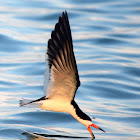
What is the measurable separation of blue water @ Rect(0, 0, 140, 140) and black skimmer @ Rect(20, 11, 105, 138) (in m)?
0.97

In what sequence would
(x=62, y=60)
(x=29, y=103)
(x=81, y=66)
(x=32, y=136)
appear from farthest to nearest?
(x=81, y=66), (x=32, y=136), (x=29, y=103), (x=62, y=60)

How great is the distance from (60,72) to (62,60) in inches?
6.1

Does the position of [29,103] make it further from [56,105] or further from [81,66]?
[81,66]

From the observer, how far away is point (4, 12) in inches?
663

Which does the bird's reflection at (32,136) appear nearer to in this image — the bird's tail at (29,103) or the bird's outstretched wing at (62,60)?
the bird's tail at (29,103)

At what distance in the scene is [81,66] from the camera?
40.9 ft

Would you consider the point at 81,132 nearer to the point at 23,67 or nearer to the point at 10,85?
the point at 10,85

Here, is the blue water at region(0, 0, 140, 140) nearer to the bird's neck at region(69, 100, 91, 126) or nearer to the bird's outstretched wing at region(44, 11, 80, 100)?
the bird's neck at region(69, 100, 91, 126)

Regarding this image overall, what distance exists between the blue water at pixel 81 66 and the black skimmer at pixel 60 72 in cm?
97

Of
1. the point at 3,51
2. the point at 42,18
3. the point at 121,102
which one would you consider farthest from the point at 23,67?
the point at 42,18

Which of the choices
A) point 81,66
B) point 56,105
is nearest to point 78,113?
point 56,105

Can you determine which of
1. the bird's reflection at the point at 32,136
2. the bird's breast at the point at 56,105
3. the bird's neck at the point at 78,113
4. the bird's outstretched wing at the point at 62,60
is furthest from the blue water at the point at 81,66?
the bird's outstretched wing at the point at 62,60

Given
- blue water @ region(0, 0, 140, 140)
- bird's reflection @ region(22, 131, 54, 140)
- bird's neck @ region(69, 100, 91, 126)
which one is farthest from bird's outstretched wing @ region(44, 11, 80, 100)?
blue water @ region(0, 0, 140, 140)

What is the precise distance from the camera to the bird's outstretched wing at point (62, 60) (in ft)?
21.0
